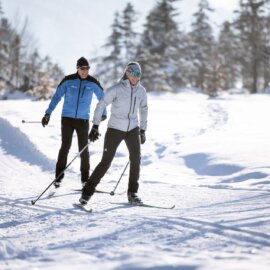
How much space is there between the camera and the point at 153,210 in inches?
234

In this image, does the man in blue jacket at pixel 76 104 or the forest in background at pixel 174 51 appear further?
the forest in background at pixel 174 51

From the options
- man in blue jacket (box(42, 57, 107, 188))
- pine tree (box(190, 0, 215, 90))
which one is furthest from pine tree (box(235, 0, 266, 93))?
man in blue jacket (box(42, 57, 107, 188))

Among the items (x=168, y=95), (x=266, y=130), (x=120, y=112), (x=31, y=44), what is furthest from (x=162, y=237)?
(x=31, y=44)

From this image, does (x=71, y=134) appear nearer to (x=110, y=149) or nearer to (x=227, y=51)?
(x=110, y=149)

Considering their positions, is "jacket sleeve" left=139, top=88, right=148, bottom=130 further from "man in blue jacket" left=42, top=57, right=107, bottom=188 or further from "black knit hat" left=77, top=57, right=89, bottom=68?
"black knit hat" left=77, top=57, right=89, bottom=68

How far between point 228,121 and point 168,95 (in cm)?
2142

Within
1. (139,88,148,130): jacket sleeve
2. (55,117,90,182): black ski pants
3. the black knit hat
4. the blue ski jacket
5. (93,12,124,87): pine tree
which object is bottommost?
(55,117,90,182): black ski pants

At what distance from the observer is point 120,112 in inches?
244

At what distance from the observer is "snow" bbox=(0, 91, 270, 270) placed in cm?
386

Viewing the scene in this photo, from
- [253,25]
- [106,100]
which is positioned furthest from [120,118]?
[253,25]

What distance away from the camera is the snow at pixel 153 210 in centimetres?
386

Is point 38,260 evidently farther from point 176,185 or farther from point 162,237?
point 176,185

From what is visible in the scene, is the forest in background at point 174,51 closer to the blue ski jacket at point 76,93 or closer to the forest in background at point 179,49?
the forest in background at point 179,49

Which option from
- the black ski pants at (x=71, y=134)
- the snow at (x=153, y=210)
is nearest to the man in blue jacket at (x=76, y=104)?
the black ski pants at (x=71, y=134)
